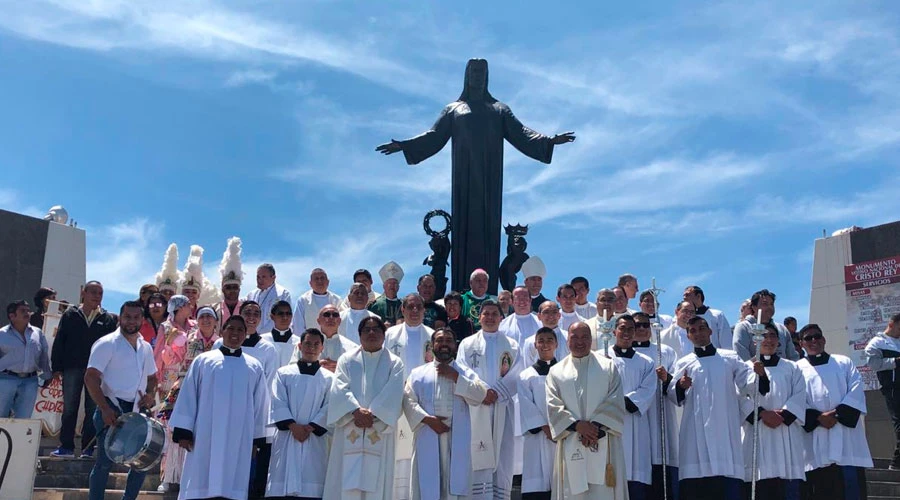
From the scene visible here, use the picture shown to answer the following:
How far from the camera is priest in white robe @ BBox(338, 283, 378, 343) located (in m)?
10.5

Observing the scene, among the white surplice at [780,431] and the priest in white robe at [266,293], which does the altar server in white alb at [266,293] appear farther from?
the white surplice at [780,431]

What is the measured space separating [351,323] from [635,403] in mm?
3543

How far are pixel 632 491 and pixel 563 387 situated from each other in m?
1.28

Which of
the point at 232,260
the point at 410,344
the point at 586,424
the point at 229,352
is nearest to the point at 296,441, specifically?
the point at 229,352

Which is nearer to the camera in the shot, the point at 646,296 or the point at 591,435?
the point at 591,435

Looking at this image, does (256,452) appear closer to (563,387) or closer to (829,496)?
(563,387)

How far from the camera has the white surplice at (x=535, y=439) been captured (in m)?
8.41

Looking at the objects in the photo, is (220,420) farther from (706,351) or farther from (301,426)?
(706,351)

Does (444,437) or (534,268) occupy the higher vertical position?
(534,268)

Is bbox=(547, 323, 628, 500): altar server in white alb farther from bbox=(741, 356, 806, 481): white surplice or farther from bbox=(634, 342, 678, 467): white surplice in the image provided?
bbox=(741, 356, 806, 481): white surplice

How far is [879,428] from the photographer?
54.2 feet

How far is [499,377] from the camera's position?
30.5 ft

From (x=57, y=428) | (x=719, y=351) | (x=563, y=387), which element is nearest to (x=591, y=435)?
(x=563, y=387)

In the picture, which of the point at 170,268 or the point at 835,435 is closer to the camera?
the point at 835,435
